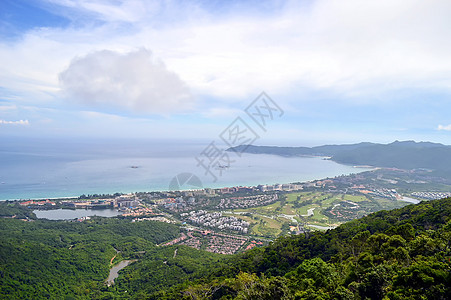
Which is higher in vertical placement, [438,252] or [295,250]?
[438,252]

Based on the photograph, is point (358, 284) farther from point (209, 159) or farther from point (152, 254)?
point (209, 159)

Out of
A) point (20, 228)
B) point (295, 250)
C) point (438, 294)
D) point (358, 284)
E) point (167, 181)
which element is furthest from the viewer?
point (167, 181)

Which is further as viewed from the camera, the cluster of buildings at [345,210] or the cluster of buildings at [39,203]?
the cluster of buildings at [39,203]

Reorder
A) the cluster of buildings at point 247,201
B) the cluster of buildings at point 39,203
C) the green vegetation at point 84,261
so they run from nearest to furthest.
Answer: the green vegetation at point 84,261
the cluster of buildings at point 39,203
the cluster of buildings at point 247,201

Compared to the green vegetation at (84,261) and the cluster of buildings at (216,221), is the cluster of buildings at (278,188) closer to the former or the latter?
the cluster of buildings at (216,221)

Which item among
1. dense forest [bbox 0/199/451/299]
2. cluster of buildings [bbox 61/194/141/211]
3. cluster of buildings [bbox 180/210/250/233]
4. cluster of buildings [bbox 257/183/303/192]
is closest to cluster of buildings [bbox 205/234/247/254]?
cluster of buildings [bbox 180/210/250/233]

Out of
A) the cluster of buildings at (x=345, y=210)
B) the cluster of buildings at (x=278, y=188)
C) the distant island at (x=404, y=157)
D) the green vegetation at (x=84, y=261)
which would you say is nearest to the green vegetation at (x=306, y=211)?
the cluster of buildings at (x=345, y=210)

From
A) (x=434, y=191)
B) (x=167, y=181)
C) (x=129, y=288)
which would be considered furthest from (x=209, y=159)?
(x=129, y=288)
